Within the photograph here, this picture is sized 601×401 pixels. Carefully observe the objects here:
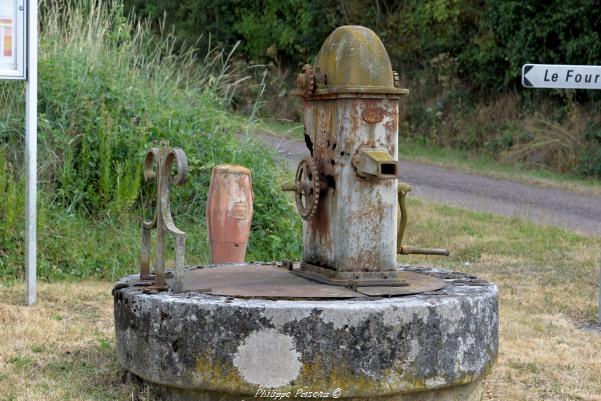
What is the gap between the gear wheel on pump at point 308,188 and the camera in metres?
5.19

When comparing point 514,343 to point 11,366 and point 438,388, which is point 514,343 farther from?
point 11,366

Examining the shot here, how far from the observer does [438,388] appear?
4.75m

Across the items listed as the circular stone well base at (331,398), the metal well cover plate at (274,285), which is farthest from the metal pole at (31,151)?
the circular stone well base at (331,398)

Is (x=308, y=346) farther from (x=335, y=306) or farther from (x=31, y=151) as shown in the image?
(x=31, y=151)

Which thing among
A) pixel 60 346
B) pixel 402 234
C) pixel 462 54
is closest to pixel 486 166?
pixel 462 54

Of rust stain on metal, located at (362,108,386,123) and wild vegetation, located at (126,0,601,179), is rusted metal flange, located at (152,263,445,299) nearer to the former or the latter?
rust stain on metal, located at (362,108,386,123)

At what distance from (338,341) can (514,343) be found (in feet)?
7.73

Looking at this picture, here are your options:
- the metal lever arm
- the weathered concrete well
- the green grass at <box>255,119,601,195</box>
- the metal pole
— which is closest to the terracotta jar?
the metal pole

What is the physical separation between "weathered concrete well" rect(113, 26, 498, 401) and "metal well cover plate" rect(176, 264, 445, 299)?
10mm

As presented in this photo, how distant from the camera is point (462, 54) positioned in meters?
20.2

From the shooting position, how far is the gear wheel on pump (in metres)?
5.19

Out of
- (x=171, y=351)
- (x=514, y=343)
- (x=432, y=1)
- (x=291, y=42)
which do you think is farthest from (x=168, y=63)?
(x=291, y=42)

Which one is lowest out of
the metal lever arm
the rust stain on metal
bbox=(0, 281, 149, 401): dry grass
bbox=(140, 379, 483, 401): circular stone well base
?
bbox=(0, 281, 149, 401): dry grass

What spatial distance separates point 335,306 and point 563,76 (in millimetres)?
3707
